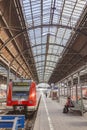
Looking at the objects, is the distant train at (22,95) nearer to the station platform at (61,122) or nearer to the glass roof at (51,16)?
the station platform at (61,122)

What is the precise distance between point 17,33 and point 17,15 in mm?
6707

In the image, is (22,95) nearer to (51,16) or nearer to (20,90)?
(20,90)

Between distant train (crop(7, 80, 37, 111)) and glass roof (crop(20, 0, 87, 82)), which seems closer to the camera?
distant train (crop(7, 80, 37, 111))

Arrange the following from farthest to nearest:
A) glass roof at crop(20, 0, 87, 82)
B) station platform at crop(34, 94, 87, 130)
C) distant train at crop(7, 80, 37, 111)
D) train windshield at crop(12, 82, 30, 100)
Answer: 1. glass roof at crop(20, 0, 87, 82)
2. train windshield at crop(12, 82, 30, 100)
3. distant train at crop(7, 80, 37, 111)
4. station platform at crop(34, 94, 87, 130)

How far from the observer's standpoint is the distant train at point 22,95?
24.5 meters

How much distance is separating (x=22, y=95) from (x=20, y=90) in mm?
587

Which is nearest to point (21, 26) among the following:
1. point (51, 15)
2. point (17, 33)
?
point (17, 33)

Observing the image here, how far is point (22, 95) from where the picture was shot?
2512cm

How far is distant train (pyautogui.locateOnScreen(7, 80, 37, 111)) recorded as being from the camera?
80.5 feet

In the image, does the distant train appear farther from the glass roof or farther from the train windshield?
the glass roof

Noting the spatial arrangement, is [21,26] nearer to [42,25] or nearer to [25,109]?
[42,25]

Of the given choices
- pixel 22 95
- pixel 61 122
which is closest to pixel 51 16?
pixel 22 95

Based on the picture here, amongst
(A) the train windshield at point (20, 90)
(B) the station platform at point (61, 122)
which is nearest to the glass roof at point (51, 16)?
(A) the train windshield at point (20, 90)

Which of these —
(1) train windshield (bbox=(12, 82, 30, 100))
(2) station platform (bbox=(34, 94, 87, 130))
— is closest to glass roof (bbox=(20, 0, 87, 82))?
(1) train windshield (bbox=(12, 82, 30, 100))
